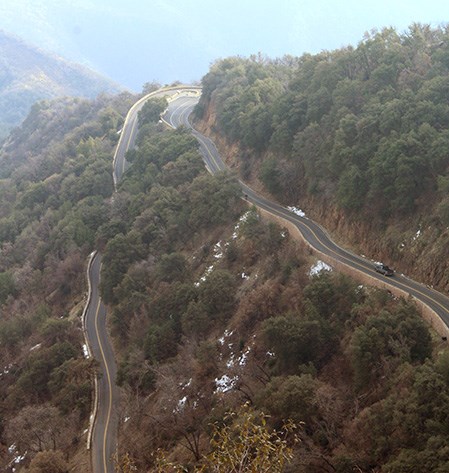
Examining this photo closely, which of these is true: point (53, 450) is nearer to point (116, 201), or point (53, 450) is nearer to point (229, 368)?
point (229, 368)

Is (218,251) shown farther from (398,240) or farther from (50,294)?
(50,294)

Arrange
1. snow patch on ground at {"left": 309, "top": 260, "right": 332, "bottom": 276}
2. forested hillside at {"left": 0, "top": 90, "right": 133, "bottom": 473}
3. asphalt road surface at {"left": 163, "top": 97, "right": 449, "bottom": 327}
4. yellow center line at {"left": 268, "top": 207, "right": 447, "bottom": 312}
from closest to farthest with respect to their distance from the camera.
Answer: asphalt road surface at {"left": 163, "top": 97, "right": 449, "bottom": 327} < yellow center line at {"left": 268, "top": 207, "right": 447, "bottom": 312} < forested hillside at {"left": 0, "top": 90, "right": 133, "bottom": 473} < snow patch on ground at {"left": 309, "top": 260, "right": 332, "bottom": 276}

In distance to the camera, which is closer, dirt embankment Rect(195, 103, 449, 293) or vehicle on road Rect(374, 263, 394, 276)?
dirt embankment Rect(195, 103, 449, 293)

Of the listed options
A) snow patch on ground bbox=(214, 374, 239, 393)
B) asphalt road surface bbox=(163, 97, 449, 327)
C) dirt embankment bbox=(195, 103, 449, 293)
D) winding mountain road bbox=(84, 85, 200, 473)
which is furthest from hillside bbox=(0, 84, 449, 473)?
dirt embankment bbox=(195, 103, 449, 293)

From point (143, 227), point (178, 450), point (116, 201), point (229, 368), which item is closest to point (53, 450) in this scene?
point (178, 450)

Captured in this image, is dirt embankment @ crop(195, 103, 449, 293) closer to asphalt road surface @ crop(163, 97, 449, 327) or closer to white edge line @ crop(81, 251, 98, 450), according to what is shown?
asphalt road surface @ crop(163, 97, 449, 327)

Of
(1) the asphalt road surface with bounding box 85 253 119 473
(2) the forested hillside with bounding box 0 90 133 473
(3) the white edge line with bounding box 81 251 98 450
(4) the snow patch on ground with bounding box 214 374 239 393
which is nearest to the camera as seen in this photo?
(4) the snow patch on ground with bounding box 214 374 239 393
